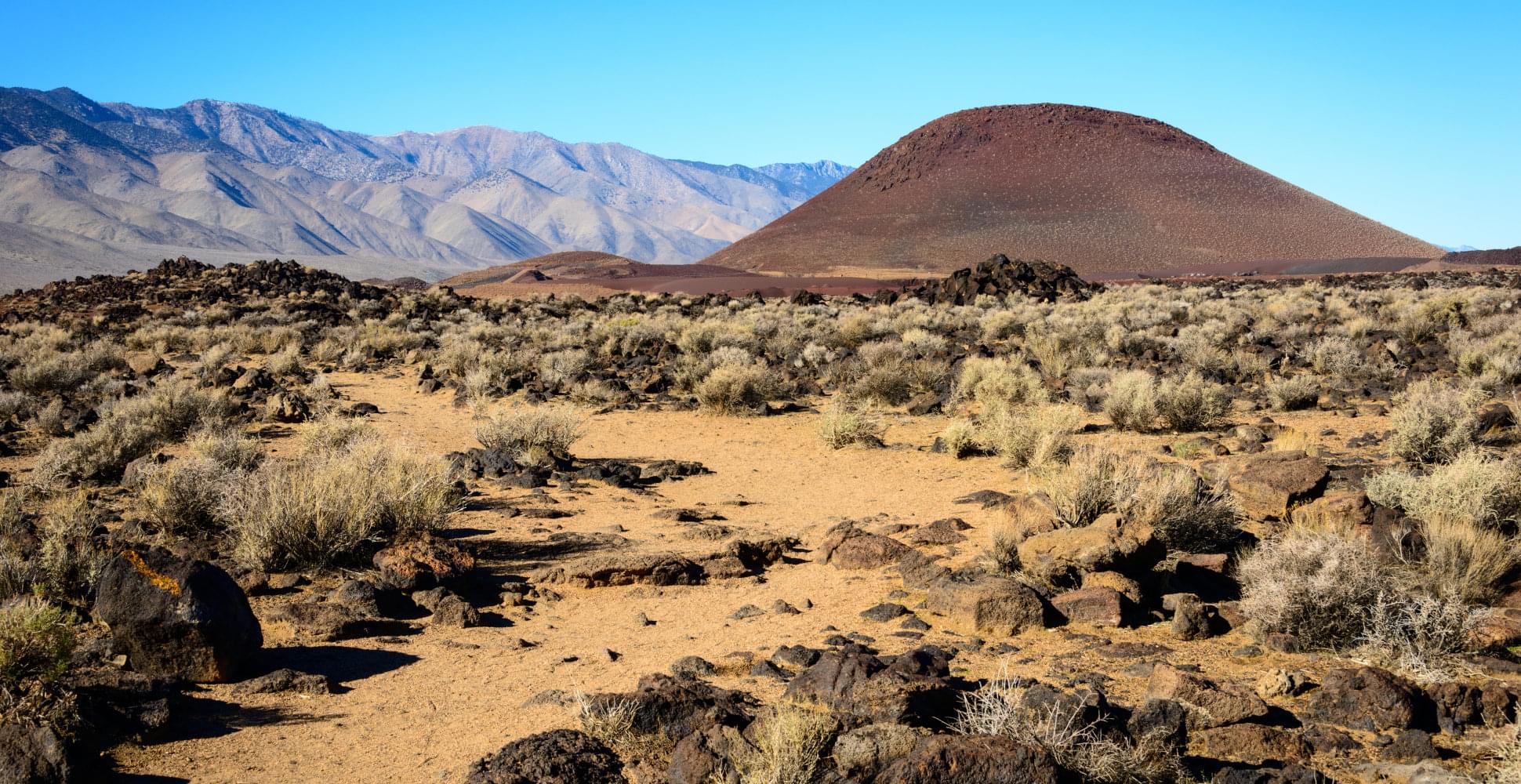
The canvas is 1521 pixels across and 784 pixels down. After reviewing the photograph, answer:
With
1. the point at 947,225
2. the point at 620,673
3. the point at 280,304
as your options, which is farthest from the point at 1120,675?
the point at 947,225

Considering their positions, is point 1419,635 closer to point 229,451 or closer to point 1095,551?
point 1095,551

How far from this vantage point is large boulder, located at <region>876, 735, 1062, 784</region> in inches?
132

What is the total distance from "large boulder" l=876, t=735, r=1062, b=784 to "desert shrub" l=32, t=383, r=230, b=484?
27.7ft

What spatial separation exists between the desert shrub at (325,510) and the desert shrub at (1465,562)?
6.38 m

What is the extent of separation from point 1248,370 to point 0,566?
627 inches

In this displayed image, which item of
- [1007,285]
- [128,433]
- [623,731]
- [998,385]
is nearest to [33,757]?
[623,731]

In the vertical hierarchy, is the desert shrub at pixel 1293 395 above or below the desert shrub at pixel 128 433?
above

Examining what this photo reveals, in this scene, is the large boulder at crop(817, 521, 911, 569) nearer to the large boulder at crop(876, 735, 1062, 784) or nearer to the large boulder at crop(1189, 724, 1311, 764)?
the large boulder at crop(1189, 724, 1311, 764)

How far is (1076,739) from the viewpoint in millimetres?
3766

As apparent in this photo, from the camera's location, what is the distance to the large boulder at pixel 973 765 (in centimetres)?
335

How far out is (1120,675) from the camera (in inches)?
192

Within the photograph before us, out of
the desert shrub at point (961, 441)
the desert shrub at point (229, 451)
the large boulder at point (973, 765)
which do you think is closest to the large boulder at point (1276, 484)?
the desert shrub at point (961, 441)

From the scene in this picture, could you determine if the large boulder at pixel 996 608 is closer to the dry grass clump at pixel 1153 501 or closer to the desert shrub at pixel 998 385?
the dry grass clump at pixel 1153 501

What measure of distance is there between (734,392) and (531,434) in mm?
3911
